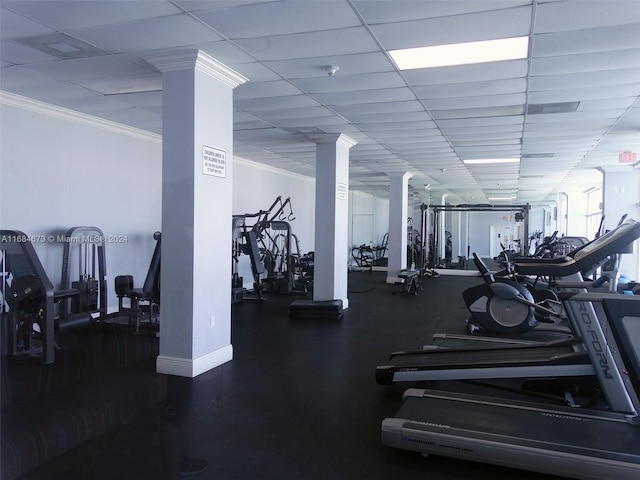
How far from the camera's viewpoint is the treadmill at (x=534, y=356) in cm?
280

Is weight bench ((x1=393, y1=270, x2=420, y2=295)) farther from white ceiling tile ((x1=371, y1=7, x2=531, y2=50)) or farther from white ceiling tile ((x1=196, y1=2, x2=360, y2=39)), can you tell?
white ceiling tile ((x1=196, y1=2, x2=360, y2=39))

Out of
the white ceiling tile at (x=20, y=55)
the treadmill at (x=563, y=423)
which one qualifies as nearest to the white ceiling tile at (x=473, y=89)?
the treadmill at (x=563, y=423)

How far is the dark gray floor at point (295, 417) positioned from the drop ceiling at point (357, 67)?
2516mm

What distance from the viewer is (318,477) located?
225 centimetres

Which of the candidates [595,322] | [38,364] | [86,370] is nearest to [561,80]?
[595,322]

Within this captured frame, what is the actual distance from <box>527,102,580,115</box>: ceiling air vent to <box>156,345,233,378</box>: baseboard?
4.01 metres

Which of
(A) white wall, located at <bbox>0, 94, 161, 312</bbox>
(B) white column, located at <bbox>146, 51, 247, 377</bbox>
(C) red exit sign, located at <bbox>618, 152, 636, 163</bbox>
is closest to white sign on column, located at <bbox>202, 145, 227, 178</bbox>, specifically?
(B) white column, located at <bbox>146, 51, 247, 377</bbox>

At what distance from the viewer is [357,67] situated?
376 centimetres

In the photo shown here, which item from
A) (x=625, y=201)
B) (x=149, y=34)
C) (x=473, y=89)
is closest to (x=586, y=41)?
(x=473, y=89)

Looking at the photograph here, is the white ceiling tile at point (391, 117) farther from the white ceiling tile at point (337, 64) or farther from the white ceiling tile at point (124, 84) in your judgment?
the white ceiling tile at point (124, 84)

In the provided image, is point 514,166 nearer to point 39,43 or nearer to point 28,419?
point 39,43

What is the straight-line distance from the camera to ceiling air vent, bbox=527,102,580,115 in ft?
15.6

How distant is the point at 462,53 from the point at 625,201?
6.88 meters

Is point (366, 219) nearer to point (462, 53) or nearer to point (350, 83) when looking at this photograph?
point (350, 83)
